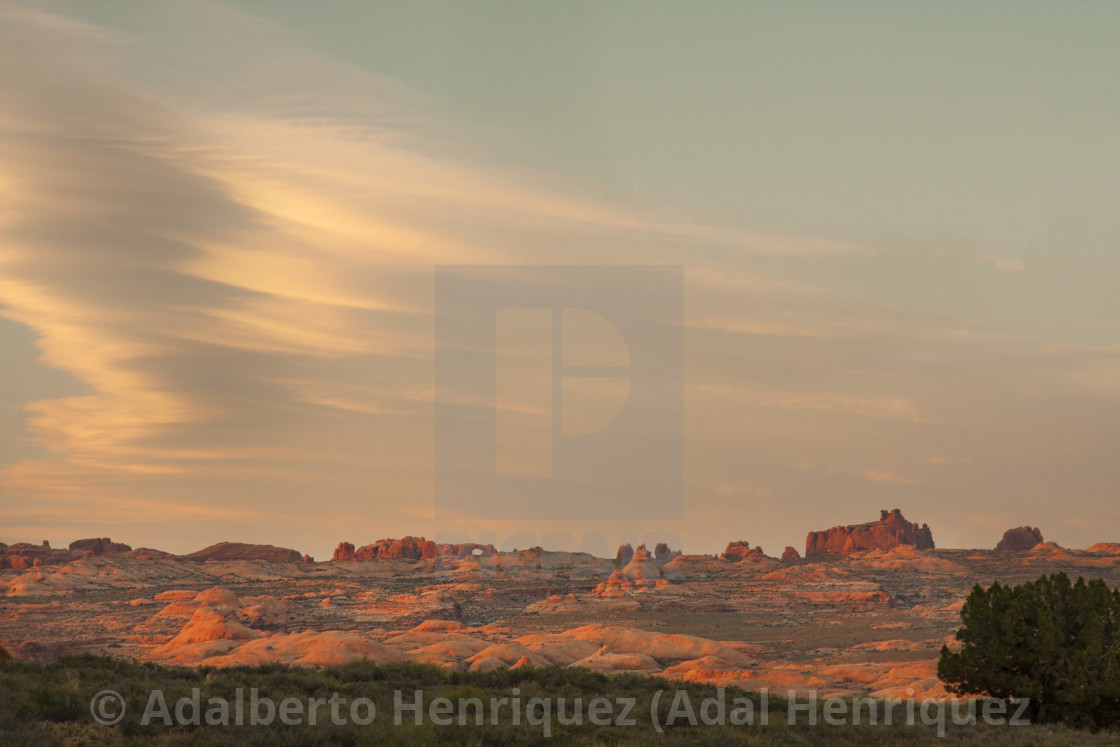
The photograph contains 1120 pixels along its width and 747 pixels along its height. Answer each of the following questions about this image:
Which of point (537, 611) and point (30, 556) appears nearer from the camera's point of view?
point (537, 611)

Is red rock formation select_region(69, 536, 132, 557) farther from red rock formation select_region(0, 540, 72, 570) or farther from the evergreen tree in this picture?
the evergreen tree

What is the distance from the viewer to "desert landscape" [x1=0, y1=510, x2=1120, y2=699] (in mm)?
78312

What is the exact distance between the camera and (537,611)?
13938 centimetres

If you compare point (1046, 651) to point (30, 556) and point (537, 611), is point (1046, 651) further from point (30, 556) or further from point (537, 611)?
point (30, 556)

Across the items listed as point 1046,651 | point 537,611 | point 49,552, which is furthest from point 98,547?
point 1046,651

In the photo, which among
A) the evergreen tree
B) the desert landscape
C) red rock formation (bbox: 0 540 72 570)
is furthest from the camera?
red rock formation (bbox: 0 540 72 570)

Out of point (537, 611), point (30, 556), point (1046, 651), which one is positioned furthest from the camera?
point (30, 556)

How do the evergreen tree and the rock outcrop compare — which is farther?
the rock outcrop

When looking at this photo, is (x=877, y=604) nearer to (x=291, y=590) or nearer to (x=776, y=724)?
(x=291, y=590)

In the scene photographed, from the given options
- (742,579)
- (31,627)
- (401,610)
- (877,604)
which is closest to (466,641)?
(401,610)

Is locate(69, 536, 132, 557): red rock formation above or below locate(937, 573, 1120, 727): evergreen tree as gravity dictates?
below

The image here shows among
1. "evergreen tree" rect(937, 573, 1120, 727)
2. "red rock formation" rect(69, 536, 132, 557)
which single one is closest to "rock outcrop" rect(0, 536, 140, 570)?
"red rock formation" rect(69, 536, 132, 557)

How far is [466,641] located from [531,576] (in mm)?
92296

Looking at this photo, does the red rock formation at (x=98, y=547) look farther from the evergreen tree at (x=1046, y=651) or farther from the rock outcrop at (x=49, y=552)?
the evergreen tree at (x=1046, y=651)
